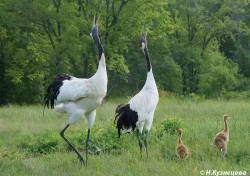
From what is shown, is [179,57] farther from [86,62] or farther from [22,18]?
[22,18]

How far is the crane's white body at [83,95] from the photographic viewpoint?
22.7 feet

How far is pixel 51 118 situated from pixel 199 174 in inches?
361

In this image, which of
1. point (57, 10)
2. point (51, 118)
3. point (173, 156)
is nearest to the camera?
point (173, 156)

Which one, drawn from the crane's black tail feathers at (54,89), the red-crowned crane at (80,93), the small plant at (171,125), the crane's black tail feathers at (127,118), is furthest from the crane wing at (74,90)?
the small plant at (171,125)

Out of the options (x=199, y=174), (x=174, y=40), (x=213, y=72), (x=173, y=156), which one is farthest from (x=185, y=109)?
(x=174, y=40)

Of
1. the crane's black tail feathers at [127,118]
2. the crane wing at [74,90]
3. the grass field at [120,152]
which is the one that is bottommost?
the grass field at [120,152]

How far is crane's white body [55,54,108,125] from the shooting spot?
6910mm

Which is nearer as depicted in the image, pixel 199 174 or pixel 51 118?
pixel 199 174

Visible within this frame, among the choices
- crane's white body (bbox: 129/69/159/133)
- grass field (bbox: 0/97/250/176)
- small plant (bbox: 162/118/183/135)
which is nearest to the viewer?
grass field (bbox: 0/97/250/176)

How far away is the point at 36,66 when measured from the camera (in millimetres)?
24625

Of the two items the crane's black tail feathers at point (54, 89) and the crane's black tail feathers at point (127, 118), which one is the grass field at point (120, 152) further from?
the crane's black tail feathers at point (54, 89)

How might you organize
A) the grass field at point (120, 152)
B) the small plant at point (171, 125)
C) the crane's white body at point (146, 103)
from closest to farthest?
1. the grass field at point (120, 152)
2. the crane's white body at point (146, 103)
3. the small plant at point (171, 125)

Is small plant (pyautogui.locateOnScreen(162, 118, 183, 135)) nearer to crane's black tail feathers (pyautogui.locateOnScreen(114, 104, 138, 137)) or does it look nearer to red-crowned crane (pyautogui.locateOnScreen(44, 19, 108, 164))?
crane's black tail feathers (pyautogui.locateOnScreen(114, 104, 138, 137))

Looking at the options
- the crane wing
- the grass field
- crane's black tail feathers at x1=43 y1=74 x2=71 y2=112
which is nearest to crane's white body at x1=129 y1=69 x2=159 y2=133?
the grass field
